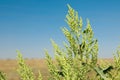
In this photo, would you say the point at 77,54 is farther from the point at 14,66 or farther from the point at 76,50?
the point at 14,66

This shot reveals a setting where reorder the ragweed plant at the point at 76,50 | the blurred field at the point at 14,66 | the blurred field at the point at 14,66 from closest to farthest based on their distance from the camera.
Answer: the ragweed plant at the point at 76,50
the blurred field at the point at 14,66
the blurred field at the point at 14,66

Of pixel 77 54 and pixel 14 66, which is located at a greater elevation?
pixel 14 66

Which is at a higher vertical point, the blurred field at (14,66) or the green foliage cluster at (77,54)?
the blurred field at (14,66)

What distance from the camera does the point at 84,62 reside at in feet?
28.9

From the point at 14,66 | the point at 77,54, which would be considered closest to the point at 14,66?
the point at 14,66

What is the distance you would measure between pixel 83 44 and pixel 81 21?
628 mm

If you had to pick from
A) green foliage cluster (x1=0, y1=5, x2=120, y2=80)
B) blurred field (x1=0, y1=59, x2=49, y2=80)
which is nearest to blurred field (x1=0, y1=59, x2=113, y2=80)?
blurred field (x1=0, y1=59, x2=49, y2=80)

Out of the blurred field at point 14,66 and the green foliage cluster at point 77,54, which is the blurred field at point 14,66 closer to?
the blurred field at point 14,66

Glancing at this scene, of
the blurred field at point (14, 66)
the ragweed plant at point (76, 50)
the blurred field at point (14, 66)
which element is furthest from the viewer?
the blurred field at point (14, 66)

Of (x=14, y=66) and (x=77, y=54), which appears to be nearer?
(x=77, y=54)

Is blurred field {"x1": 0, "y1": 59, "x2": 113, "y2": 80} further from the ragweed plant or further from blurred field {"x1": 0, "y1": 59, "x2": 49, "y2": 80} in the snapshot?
the ragweed plant

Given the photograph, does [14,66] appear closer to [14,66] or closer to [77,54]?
[14,66]

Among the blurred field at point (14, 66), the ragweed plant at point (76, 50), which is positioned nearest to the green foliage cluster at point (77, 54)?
the ragweed plant at point (76, 50)

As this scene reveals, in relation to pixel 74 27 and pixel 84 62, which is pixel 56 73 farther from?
pixel 74 27
